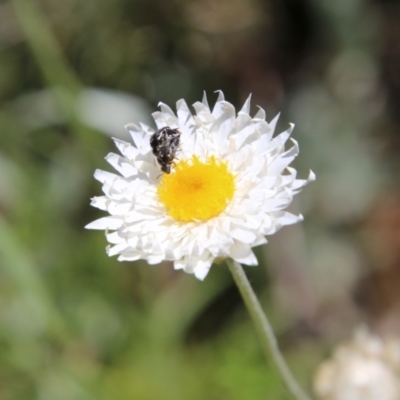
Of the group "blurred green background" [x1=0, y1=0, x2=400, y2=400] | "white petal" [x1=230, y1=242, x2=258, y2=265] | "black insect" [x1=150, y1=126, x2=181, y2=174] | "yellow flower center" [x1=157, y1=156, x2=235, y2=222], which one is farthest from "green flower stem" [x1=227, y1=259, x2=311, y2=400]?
"blurred green background" [x1=0, y1=0, x2=400, y2=400]

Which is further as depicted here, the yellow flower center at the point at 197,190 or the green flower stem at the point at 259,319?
the yellow flower center at the point at 197,190

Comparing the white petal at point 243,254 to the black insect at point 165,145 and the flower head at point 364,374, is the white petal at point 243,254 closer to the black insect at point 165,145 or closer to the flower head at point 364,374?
the black insect at point 165,145

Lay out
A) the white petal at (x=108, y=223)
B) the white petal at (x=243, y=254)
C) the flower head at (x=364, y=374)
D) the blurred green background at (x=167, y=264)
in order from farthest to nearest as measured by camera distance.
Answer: the blurred green background at (x=167, y=264), the flower head at (x=364, y=374), the white petal at (x=108, y=223), the white petal at (x=243, y=254)

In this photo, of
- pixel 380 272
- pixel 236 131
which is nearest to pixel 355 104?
pixel 380 272

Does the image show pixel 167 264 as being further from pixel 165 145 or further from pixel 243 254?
pixel 243 254

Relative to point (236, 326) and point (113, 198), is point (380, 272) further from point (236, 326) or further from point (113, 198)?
point (113, 198)

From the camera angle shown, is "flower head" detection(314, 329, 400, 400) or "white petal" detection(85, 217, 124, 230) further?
"flower head" detection(314, 329, 400, 400)

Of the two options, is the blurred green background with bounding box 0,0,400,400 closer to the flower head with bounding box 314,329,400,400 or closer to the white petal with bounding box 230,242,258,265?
the flower head with bounding box 314,329,400,400

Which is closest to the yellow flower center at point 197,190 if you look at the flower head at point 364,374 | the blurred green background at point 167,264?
the flower head at point 364,374
